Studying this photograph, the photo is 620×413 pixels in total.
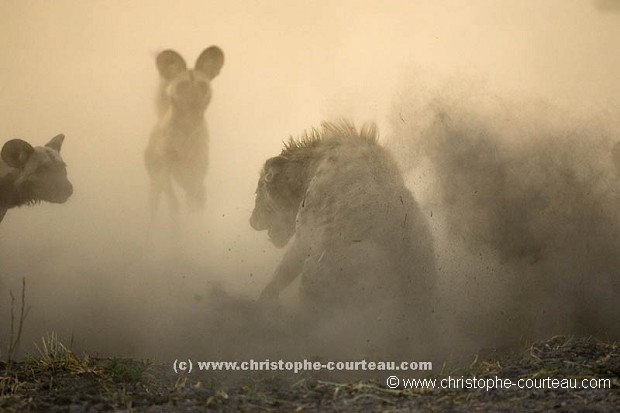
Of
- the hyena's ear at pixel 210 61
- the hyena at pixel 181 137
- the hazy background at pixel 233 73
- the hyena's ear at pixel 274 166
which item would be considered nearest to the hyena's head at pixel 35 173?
the hazy background at pixel 233 73

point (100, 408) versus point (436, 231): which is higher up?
point (436, 231)

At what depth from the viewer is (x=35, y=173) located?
8.12m

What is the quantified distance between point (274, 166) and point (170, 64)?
179 inches

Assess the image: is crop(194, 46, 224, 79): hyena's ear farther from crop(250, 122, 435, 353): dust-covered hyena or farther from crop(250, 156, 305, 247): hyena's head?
crop(250, 122, 435, 353): dust-covered hyena

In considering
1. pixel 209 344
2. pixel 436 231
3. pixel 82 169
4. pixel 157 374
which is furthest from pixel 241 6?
pixel 157 374

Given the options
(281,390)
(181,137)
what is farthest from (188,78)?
(281,390)

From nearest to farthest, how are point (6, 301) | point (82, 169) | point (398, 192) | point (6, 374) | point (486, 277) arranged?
1. point (6, 374)
2. point (398, 192)
3. point (486, 277)
4. point (6, 301)
5. point (82, 169)

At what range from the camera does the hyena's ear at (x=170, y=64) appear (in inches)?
427

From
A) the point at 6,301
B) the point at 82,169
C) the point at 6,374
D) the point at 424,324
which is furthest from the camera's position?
the point at 82,169

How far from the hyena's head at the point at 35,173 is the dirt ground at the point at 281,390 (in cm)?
320

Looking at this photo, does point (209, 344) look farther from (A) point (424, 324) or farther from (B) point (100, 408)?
(B) point (100, 408)

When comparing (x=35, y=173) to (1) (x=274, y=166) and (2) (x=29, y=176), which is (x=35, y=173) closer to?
(2) (x=29, y=176)

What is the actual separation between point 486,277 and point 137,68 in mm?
7584

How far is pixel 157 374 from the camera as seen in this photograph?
15.9ft
